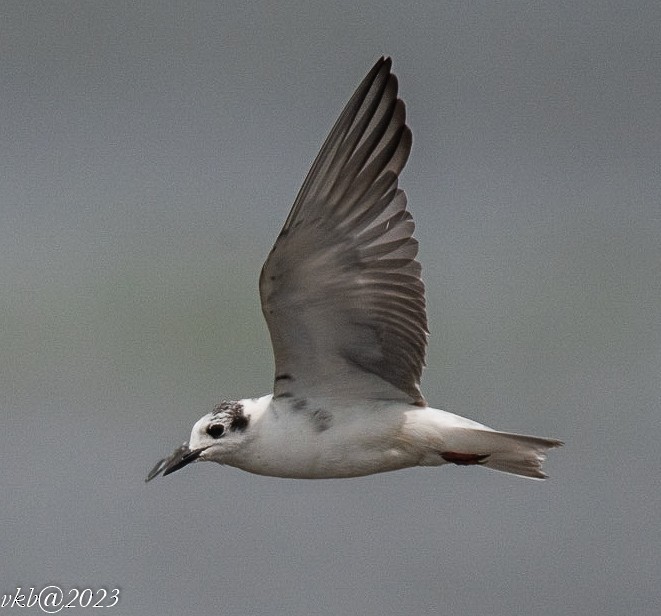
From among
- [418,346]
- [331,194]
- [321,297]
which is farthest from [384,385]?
[331,194]

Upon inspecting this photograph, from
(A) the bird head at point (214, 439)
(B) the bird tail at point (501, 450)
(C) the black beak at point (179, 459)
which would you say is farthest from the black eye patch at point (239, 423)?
(B) the bird tail at point (501, 450)

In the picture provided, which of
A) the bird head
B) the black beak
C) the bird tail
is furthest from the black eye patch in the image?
the bird tail

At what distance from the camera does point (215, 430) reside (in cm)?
680

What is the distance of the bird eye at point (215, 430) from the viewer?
22.3ft

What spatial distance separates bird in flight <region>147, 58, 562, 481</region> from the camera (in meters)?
6.66

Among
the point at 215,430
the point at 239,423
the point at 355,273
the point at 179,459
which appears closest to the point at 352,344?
the point at 355,273

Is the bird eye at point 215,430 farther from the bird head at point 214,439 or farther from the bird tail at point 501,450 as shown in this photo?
the bird tail at point 501,450

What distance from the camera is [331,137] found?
6.72 m

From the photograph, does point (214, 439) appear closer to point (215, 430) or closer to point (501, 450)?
point (215, 430)

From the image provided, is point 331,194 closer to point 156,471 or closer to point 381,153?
point 381,153

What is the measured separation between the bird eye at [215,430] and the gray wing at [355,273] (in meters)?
0.37

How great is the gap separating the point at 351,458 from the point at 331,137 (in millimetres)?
1806

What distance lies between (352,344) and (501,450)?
1077 mm

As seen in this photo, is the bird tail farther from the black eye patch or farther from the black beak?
the black beak
